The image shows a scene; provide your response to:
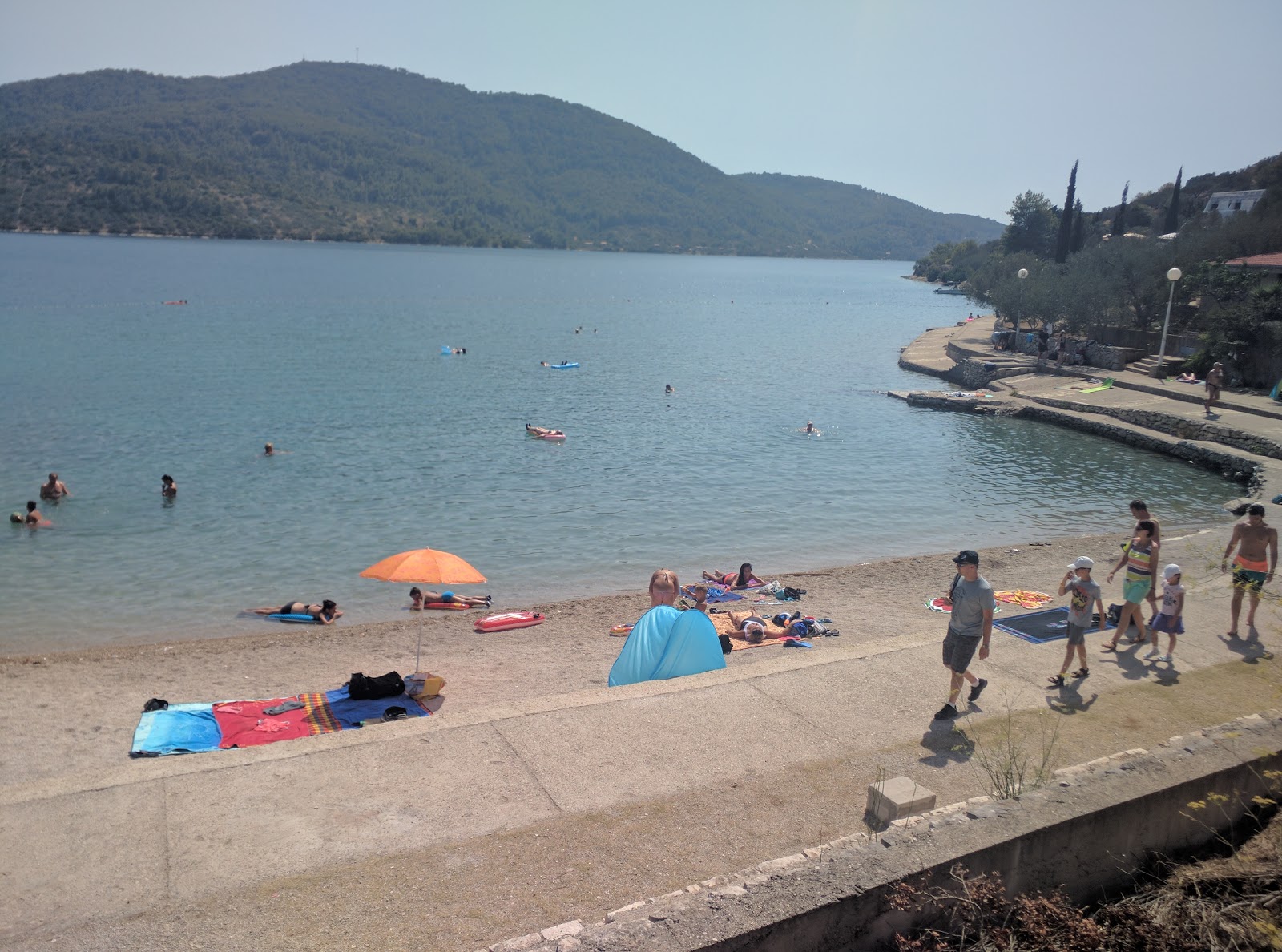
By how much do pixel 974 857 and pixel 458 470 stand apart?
70.3 feet

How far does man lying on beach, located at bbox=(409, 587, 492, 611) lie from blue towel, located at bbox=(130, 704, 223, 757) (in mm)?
5462

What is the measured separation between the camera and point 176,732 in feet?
30.7

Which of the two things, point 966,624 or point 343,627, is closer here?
point 966,624

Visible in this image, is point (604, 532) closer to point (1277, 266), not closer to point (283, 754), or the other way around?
point (283, 754)

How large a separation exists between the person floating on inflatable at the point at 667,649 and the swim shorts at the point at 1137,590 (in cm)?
455

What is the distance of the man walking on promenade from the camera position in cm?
805

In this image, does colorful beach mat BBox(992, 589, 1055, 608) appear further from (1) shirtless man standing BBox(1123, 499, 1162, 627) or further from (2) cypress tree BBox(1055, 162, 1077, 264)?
(2) cypress tree BBox(1055, 162, 1077, 264)

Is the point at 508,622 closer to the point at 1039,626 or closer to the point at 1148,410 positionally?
the point at 1039,626

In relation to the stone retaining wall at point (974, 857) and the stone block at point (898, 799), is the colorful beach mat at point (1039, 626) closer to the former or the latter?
the stone retaining wall at point (974, 857)

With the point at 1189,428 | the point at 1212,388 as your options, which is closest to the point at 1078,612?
the point at 1189,428

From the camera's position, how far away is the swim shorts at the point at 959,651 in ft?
26.7

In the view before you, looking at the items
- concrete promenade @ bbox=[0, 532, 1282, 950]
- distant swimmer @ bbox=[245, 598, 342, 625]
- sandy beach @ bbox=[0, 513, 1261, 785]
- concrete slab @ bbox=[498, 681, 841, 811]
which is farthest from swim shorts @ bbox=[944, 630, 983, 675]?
distant swimmer @ bbox=[245, 598, 342, 625]

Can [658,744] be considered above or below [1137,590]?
below

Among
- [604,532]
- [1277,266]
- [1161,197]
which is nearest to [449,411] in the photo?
[604,532]
